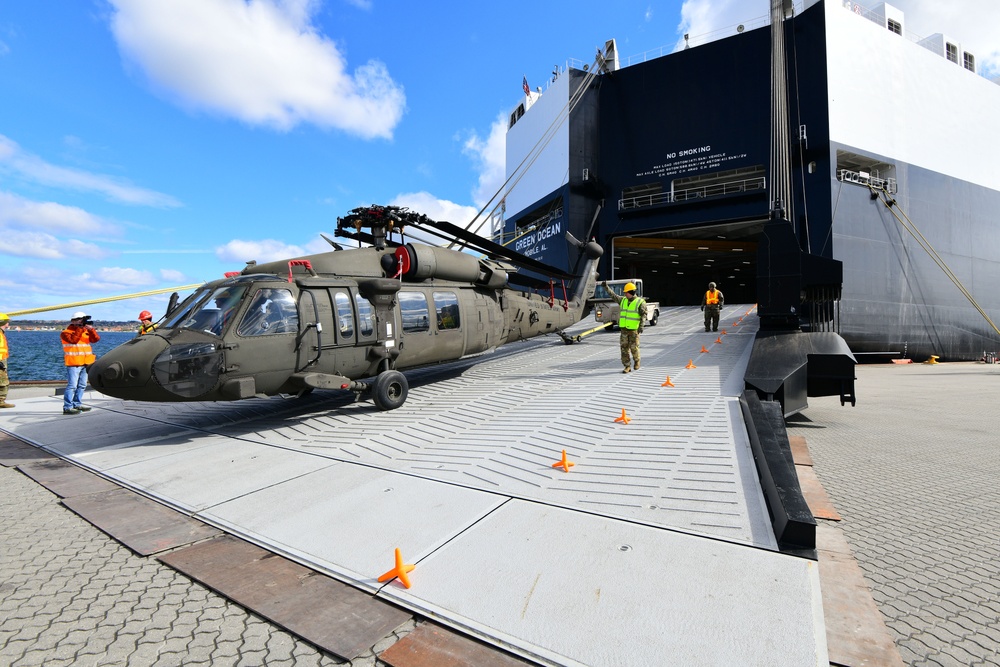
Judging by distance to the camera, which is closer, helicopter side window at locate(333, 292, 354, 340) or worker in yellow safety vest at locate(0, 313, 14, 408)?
helicopter side window at locate(333, 292, 354, 340)

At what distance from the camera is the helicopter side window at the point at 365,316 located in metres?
7.13

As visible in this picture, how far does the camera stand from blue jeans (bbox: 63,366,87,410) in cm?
775

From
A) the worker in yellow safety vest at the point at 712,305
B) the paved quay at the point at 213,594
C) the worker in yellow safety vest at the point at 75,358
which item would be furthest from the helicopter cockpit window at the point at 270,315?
the worker in yellow safety vest at the point at 712,305

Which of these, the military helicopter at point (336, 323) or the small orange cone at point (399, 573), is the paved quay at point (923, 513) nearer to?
the small orange cone at point (399, 573)

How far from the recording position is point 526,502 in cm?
364

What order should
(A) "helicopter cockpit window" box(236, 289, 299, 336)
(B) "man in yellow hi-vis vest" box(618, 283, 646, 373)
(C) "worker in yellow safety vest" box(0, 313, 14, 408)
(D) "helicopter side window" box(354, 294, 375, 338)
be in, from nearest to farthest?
(A) "helicopter cockpit window" box(236, 289, 299, 336) < (D) "helicopter side window" box(354, 294, 375, 338) < (B) "man in yellow hi-vis vest" box(618, 283, 646, 373) < (C) "worker in yellow safety vest" box(0, 313, 14, 408)

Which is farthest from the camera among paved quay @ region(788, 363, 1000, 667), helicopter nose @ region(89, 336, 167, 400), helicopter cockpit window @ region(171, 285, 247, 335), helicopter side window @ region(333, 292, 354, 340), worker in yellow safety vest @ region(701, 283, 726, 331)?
worker in yellow safety vest @ region(701, 283, 726, 331)

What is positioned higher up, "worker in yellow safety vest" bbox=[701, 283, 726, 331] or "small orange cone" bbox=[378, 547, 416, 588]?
"worker in yellow safety vest" bbox=[701, 283, 726, 331]

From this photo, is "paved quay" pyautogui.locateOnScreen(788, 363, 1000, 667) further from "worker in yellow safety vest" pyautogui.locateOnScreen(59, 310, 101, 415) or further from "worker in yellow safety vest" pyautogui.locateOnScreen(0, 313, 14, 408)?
"worker in yellow safety vest" pyautogui.locateOnScreen(0, 313, 14, 408)

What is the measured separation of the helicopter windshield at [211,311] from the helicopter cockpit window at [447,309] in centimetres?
335

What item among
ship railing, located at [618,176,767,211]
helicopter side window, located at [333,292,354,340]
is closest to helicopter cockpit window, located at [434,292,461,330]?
helicopter side window, located at [333,292,354,340]

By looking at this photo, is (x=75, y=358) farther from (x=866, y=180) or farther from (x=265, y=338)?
(x=866, y=180)

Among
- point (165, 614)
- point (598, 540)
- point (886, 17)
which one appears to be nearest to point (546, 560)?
point (598, 540)

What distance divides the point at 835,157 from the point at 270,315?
Answer: 22407 mm
